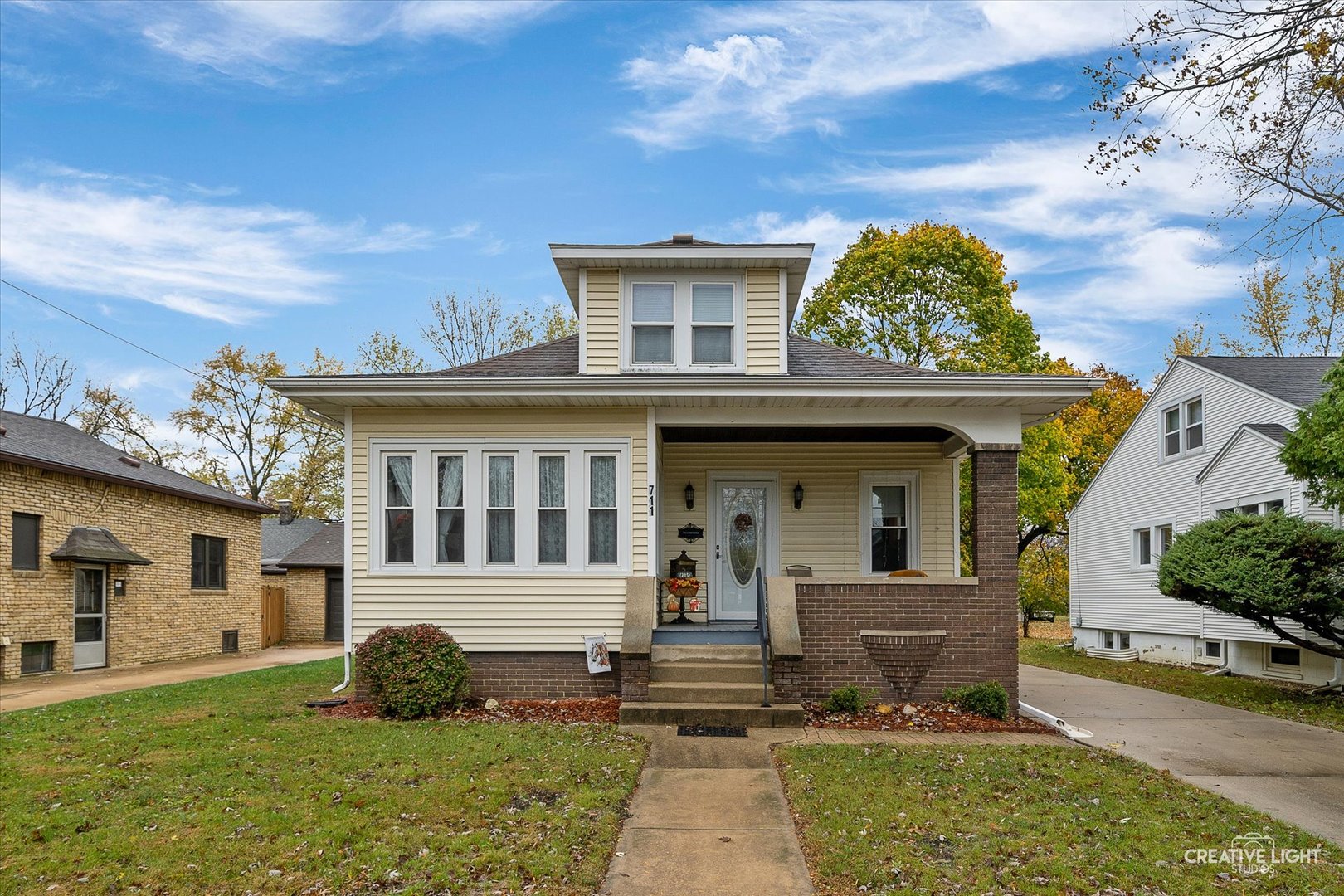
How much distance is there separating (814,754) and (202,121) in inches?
739

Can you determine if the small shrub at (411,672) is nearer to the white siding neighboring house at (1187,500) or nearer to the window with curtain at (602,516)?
the window with curtain at (602,516)

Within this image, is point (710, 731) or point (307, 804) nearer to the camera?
point (307, 804)

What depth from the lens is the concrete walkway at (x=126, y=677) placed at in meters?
12.2

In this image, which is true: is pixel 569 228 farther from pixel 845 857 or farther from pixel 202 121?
pixel 845 857

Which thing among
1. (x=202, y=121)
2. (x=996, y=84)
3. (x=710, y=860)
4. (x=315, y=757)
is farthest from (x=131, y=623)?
(x=996, y=84)

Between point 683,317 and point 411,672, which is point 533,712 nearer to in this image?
point 411,672

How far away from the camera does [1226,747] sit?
8.77 metres

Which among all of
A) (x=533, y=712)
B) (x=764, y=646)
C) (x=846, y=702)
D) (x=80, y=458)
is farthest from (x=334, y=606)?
(x=846, y=702)

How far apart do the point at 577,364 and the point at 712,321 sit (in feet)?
5.86

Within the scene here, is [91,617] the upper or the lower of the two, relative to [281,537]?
lower

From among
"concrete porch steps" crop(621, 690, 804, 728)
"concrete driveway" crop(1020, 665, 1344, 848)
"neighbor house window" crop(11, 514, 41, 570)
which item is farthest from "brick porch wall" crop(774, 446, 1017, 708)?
"neighbor house window" crop(11, 514, 41, 570)

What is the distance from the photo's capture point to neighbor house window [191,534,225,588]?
65.4 feet

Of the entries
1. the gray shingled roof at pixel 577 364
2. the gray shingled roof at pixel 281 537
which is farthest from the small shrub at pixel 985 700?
the gray shingled roof at pixel 281 537

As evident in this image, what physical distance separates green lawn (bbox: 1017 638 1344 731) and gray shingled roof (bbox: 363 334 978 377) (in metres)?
6.39
